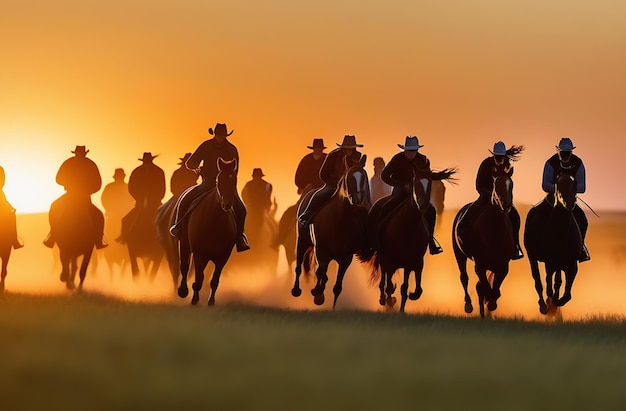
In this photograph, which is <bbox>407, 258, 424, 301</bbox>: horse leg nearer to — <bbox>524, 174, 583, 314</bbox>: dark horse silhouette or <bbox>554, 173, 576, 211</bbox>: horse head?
<bbox>524, 174, 583, 314</bbox>: dark horse silhouette

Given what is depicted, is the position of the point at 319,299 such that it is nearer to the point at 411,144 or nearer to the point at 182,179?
the point at 411,144

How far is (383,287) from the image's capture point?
68.1 feet

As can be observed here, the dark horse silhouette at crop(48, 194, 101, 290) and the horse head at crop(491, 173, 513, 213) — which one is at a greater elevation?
the horse head at crop(491, 173, 513, 213)

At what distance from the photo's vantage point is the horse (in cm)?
2564

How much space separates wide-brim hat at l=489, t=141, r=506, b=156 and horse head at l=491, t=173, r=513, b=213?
38 centimetres

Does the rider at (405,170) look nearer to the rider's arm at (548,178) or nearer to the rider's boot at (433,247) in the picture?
the rider's boot at (433,247)

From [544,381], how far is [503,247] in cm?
745

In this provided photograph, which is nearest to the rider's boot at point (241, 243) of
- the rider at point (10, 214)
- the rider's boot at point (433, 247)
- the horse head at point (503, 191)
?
the rider's boot at point (433, 247)

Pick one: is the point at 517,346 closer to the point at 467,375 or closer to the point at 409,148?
the point at 467,375

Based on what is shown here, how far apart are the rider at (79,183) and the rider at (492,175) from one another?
24.1ft

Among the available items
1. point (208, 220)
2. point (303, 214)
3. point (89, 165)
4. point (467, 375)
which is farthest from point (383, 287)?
point (467, 375)

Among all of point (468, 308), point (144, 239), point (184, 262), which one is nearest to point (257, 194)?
point (144, 239)

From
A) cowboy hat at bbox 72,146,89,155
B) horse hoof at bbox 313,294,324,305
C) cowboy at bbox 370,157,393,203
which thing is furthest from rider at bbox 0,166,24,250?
cowboy at bbox 370,157,393,203

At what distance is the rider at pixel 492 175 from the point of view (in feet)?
60.9
